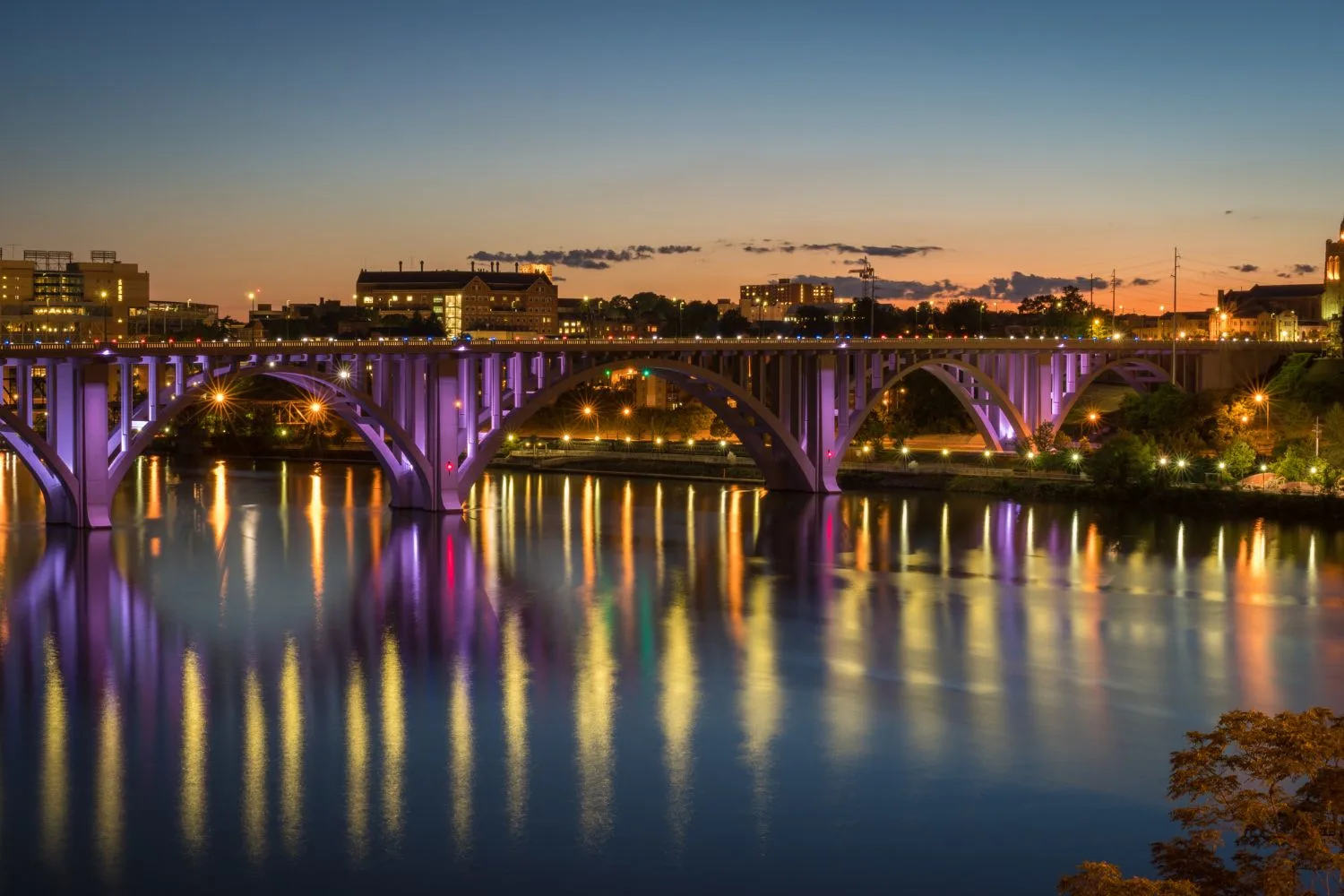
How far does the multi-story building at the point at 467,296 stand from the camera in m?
134

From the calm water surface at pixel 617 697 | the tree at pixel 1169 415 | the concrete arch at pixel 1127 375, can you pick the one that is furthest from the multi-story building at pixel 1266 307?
the calm water surface at pixel 617 697

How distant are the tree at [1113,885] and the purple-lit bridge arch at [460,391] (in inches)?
1294

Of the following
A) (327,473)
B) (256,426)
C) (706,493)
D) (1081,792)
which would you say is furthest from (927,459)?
(1081,792)

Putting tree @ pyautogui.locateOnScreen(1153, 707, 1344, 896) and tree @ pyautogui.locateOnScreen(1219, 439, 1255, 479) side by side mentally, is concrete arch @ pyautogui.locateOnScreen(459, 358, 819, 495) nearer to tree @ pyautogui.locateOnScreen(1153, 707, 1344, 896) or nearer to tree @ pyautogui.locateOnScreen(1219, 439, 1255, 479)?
tree @ pyautogui.locateOnScreen(1219, 439, 1255, 479)

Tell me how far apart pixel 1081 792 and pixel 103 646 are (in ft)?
59.8

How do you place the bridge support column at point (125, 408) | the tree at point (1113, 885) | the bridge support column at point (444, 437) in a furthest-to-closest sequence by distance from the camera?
1. the bridge support column at point (444, 437)
2. the bridge support column at point (125, 408)
3. the tree at point (1113, 885)

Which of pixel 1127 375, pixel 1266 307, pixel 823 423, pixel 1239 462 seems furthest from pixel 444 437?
pixel 1266 307

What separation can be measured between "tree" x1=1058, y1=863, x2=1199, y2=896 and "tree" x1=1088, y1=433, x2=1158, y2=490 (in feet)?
144

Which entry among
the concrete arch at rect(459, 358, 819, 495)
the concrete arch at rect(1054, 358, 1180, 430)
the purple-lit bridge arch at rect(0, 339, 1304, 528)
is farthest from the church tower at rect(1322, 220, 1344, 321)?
the concrete arch at rect(459, 358, 819, 495)

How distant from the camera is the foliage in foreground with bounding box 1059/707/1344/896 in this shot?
13.3 metres

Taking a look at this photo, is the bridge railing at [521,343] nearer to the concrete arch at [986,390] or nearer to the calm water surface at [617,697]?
the concrete arch at [986,390]

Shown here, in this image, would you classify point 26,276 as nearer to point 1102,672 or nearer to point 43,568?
point 43,568

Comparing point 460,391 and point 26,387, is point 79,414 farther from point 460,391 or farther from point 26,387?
point 460,391

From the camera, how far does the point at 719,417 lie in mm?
57281
